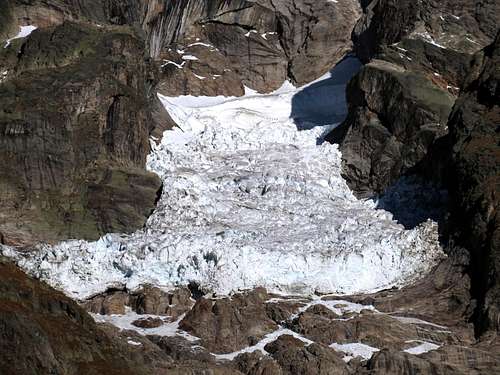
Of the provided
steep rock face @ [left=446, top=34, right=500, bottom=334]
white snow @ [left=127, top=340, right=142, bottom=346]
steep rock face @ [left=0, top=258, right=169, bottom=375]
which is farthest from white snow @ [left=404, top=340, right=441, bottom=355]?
steep rock face @ [left=0, top=258, right=169, bottom=375]

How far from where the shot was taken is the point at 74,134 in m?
89.5

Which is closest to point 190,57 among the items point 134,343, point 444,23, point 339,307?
point 444,23

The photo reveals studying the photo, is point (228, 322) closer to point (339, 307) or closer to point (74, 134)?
point (339, 307)

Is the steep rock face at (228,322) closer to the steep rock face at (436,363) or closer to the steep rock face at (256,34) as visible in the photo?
the steep rock face at (436,363)

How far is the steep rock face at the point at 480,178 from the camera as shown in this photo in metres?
76.7

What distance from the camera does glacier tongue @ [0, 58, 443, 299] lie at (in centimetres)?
7975

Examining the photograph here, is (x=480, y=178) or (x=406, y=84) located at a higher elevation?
(x=406, y=84)

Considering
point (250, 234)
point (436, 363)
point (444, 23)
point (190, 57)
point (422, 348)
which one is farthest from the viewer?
point (190, 57)

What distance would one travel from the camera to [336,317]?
7575 centimetres

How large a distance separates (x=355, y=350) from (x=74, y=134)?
22.5 m

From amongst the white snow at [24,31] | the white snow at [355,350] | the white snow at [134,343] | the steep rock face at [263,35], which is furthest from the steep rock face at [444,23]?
the white snow at [134,343]

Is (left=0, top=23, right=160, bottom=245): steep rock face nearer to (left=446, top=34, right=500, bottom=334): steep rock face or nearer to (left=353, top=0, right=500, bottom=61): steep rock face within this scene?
(left=353, top=0, right=500, bottom=61): steep rock face

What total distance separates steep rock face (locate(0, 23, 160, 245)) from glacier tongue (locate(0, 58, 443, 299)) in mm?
1902

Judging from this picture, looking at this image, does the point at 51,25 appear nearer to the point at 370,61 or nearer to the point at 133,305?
the point at 370,61
